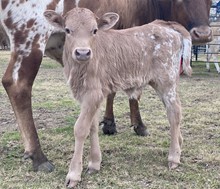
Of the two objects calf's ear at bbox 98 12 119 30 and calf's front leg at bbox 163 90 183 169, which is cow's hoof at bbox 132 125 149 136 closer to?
calf's front leg at bbox 163 90 183 169

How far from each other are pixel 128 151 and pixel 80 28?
1.43 metres

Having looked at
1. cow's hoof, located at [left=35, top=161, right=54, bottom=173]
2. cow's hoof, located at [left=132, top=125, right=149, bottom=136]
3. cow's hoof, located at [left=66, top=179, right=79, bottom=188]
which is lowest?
cow's hoof, located at [left=132, top=125, right=149, bottom=136]

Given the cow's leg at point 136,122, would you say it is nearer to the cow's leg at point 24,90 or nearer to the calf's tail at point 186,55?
the calf's tail at point 186,55

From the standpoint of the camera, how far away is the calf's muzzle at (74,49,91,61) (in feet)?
10.1

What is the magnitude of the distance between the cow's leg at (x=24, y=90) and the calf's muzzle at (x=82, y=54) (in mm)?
841

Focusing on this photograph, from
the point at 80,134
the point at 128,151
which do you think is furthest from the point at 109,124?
the point at 80,134

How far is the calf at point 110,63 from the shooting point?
3285 mm

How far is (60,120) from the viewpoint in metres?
5.69

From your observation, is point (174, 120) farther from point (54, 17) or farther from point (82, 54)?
point (54, 17)

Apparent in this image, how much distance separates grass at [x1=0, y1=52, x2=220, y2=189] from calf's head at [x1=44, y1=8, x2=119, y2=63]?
3.17 feet

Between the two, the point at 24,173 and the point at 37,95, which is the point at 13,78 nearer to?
the point at 24,173

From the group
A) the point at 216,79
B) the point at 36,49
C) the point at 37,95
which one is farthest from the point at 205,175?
the point at 216,79

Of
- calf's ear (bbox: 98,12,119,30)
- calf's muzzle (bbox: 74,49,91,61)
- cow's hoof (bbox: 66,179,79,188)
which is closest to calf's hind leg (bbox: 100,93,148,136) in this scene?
calf's ear (bbox: 98,12,119,30)

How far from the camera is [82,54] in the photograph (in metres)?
3.06
